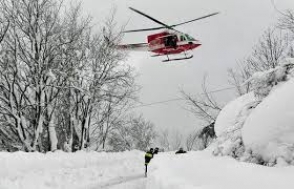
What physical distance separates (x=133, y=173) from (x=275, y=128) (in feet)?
40.5

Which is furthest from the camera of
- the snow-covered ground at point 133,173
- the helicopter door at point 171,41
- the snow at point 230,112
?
the helicopter door at point 171,41

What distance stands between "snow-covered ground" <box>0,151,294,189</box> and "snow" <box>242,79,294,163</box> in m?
0.31

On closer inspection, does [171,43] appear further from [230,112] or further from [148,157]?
[230,112]

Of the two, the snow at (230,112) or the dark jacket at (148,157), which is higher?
the snow at (230,112)

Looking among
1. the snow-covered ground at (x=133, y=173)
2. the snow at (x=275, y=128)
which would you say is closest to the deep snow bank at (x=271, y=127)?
the snow at (x=275, y=128)

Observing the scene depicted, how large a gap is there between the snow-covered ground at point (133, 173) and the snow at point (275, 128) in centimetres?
31

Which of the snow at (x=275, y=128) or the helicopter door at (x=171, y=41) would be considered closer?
the snow at (x=275, y=128)

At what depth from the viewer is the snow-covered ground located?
241 inches

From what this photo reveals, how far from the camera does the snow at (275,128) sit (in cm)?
635

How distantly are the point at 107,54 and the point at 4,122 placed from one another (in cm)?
889

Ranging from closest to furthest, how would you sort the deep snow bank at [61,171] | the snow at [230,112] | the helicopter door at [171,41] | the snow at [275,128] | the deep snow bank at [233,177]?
the deep snow bank at [233,177] → the snow at [275,128] → the snow at [230,112] → the deep snow bank at [61,171] → the helicopter door at [171,41]

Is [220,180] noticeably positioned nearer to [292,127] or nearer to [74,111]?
[292,127]

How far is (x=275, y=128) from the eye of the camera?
6.47 m

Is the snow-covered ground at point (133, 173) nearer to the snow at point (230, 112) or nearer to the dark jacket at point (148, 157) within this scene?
the dark jacket at point (148, 157)
